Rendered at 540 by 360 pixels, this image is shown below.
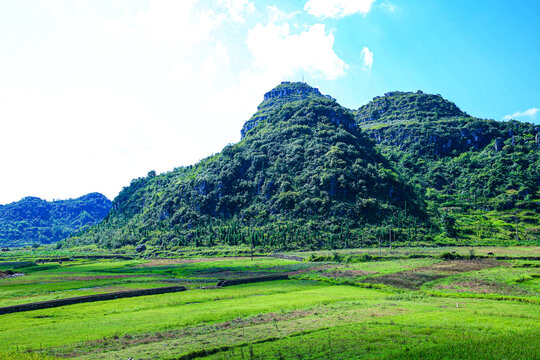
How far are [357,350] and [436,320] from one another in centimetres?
1455

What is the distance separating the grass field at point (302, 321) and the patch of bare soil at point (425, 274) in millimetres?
424

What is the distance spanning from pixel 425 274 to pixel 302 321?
160 ft

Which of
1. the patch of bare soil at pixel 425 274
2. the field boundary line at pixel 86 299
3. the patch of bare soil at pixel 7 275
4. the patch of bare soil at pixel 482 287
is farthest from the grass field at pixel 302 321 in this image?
the patch of bare soil at pixel 7 275

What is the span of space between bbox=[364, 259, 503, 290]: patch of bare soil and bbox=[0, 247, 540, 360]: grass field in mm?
424

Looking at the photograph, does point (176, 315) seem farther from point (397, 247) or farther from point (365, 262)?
point (397, 247)

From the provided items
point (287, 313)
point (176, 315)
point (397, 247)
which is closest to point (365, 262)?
point (397, 247)

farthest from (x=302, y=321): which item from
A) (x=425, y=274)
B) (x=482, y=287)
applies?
(x=425, y=274)

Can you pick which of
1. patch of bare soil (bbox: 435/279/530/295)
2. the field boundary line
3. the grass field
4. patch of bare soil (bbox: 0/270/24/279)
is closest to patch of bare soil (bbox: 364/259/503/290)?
the grass field

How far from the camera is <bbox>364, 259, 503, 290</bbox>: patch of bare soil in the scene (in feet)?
224

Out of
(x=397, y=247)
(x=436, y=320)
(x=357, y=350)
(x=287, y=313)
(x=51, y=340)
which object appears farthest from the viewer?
(x=397, y=247)

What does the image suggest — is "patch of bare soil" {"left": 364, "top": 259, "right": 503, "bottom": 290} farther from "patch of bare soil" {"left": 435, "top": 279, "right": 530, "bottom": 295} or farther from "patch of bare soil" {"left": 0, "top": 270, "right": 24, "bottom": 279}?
"patch of bare soil" {"left": 0, "top": 270, "right": 24, "bottom": 279}

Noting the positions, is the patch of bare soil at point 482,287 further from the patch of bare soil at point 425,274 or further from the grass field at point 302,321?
the patch of bare soil at point 425,274

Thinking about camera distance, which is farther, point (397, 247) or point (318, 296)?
point (397, 247)

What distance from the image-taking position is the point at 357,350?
96.3 ft
